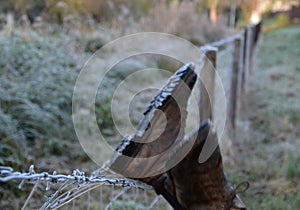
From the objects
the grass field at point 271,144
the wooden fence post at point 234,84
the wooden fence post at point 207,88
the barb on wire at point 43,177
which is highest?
the barb on wire at point 43,177

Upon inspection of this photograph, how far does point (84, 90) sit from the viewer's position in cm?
392

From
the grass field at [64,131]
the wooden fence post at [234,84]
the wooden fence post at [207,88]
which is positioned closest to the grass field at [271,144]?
the grass field at [64,131]

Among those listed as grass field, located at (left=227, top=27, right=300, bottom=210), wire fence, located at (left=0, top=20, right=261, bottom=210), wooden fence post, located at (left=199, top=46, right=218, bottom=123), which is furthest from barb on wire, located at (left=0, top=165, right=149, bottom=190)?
grass field, located at (left=227, top=27, right=300, bottom=210)

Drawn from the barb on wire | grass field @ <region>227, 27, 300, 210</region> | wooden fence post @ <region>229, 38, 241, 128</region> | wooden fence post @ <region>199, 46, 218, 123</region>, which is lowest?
grass field @ <region>227, 27, 300, 210</region>

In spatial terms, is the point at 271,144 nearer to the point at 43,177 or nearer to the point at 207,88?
the point at 207,88

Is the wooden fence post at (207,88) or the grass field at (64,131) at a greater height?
the wooden fence post at (207,88)

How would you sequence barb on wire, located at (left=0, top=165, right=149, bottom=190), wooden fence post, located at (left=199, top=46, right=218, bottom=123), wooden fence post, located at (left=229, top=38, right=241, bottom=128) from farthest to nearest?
wooden fence post, located at (left=229, top=38, right=241, bottom=128)
wooden fence post, located at (left=199, top=46, right=218, bottom=123)
barb on wire, located at (left=0, top=165, right=149, bottom=190)

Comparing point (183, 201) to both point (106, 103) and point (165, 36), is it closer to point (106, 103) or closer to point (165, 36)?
point (106, 103)

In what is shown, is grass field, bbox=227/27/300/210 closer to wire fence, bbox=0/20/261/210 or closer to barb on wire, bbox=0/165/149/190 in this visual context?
wire fence, bbox=0/20/261/210

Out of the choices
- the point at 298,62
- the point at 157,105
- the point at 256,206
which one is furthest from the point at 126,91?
the point at 298,62

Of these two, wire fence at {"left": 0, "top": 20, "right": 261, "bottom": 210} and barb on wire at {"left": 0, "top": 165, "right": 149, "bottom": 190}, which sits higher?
barb on wire at {"left": 0, "top": 165, "right": 149, "bottom": 190}

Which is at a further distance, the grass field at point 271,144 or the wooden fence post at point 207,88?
the grass field at point 271,144

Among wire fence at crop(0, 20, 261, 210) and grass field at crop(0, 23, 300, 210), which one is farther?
grass field at crop(0, 23, 300, 210)

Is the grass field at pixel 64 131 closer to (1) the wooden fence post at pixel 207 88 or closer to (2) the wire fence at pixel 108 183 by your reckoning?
(2) the wire fence at pixel 108 183
